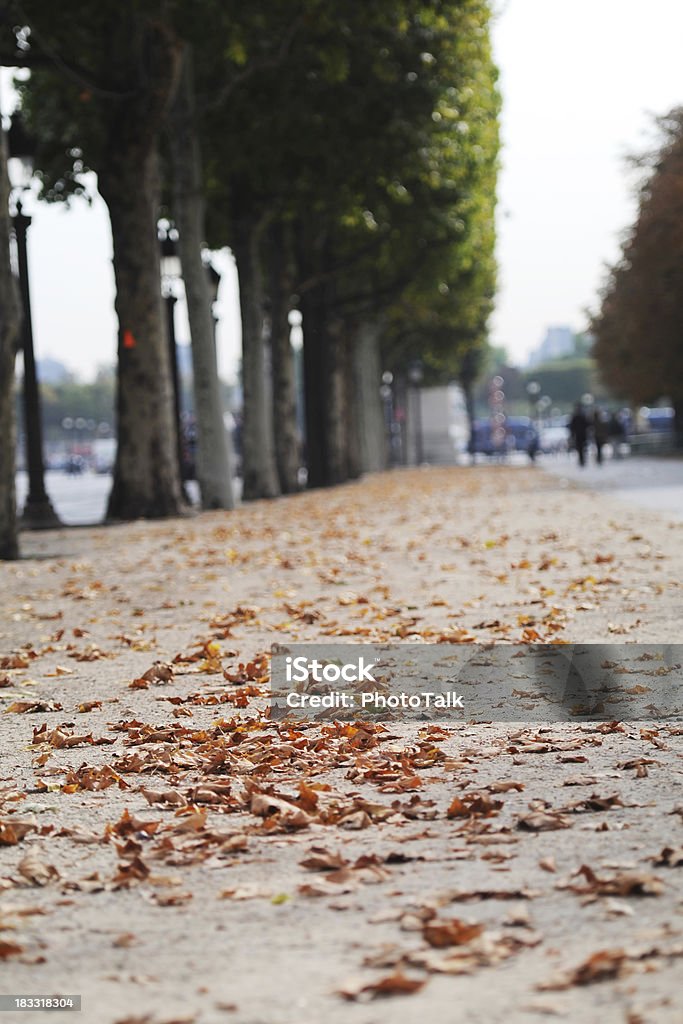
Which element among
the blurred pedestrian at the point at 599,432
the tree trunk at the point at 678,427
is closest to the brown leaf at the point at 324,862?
the blurred pedestrian at the point at 599,432

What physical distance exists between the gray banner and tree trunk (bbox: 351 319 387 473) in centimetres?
4125

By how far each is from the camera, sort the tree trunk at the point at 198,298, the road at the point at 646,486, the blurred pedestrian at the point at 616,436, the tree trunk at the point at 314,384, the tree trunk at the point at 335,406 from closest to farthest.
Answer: the road at the point at 646,486
the tree trunk at the point at 198,298
the tree trunk at the point at 314,384
the tree trunk at the point at 335,406
the blurred pedestrian at the point at 616,436

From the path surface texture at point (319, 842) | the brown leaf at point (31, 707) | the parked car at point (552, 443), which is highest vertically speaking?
the path surface texture at point (319, 842)

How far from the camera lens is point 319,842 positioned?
4922 millimetres

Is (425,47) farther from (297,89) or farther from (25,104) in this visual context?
(25,104)

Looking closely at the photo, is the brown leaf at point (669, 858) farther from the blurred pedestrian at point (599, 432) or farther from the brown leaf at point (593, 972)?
the blurred pedestrian at point (599, 432)

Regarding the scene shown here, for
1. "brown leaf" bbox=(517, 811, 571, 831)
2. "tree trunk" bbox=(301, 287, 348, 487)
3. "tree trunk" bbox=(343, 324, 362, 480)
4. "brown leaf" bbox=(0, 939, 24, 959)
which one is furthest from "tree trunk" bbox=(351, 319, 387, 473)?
"brown leaf" bbox=(0, 939, 24, 959)

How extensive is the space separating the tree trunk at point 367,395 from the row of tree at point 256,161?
10.7 meters


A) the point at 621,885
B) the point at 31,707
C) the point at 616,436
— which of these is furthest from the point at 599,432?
the point at 621,885

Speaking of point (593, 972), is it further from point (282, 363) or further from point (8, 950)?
point (282, 363)

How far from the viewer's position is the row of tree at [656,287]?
1962 inches

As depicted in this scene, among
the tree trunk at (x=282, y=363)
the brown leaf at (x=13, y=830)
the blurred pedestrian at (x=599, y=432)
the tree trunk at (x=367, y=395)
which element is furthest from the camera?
the blurred pedestrian at (x=599, y=432)

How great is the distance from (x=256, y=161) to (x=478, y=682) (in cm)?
2229

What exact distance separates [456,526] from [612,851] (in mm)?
17110
